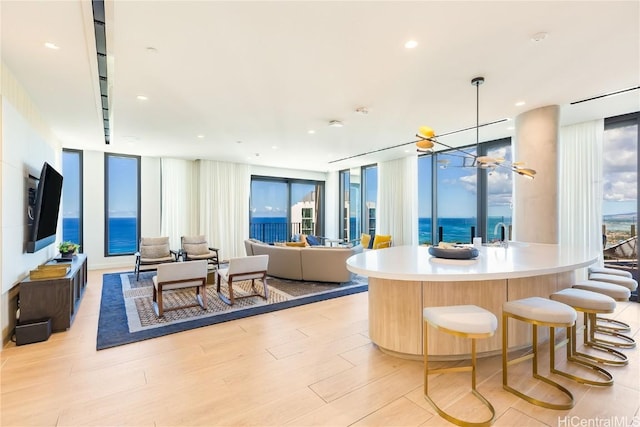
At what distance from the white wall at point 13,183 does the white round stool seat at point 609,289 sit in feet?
18.2

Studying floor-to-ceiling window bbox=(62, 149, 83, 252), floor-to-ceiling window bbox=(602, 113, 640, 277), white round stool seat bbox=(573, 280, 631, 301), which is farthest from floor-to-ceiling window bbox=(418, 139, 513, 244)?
floor-to-ceiling window bbox=(62, 149, 83, 252)

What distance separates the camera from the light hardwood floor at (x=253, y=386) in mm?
1903

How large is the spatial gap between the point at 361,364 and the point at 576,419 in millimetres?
1437

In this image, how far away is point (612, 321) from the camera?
11.1 ft

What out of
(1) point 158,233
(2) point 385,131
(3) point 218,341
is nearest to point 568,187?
(2) point 385,131

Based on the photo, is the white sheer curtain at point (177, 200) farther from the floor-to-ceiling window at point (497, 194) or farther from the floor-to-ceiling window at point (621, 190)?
the floor-to-ceiling window at point (621, 190)

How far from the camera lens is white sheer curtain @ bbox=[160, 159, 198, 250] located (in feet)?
25.5

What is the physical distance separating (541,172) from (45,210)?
656 centimetres

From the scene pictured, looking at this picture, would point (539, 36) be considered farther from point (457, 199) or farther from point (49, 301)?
point (49, 301)

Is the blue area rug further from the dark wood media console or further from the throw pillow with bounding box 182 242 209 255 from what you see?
the throw pillow with bounding box 182 242 209 255

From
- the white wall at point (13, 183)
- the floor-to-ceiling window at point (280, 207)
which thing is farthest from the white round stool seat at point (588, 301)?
the floor-to-ceiling window at point (280, 207)

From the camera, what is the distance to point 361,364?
8.43 feet

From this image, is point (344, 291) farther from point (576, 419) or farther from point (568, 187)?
point (568, 187)

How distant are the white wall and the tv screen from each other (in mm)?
112
